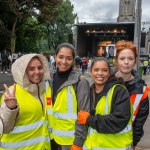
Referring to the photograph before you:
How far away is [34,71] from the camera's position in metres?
3.07

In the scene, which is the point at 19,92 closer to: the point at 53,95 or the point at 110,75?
the point at 53,95

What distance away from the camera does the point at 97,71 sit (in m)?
2.96

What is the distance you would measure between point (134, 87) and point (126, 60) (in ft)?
0.84

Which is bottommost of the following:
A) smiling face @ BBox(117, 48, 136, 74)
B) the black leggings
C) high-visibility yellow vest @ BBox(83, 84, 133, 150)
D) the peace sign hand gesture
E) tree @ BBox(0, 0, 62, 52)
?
the black leggings

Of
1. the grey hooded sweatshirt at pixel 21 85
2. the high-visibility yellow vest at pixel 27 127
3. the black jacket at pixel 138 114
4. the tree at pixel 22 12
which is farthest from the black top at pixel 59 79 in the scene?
the tree at pixel 22 12

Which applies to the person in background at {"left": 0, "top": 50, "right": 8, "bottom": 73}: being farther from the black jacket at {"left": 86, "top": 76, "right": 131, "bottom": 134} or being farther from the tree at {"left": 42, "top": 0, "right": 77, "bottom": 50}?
the tree at {"left": 42, "top": 0, "right": 77, "bottom": 50}

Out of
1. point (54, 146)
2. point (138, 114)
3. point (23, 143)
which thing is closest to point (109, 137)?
point (138, 114)

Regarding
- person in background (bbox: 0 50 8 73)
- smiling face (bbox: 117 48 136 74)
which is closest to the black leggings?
smiling face (bbox: 117 48 136 74)

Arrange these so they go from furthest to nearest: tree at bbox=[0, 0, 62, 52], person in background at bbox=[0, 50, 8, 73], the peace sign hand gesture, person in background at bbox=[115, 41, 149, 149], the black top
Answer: tree at bbox=[0, 0, 62, 52] → person in background at bbox=[0, 50, 8, 73] → the black top → person in background at bbox=[115, 41, 149, 149] → the peace sign hand gesture

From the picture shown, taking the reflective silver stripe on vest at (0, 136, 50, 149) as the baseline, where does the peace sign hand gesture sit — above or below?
above

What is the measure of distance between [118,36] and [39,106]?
36.9 meters

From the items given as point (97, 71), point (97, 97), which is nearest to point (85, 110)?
point (97, 97)

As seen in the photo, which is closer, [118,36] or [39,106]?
[39,106]

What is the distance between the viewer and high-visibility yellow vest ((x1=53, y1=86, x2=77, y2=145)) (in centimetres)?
306
